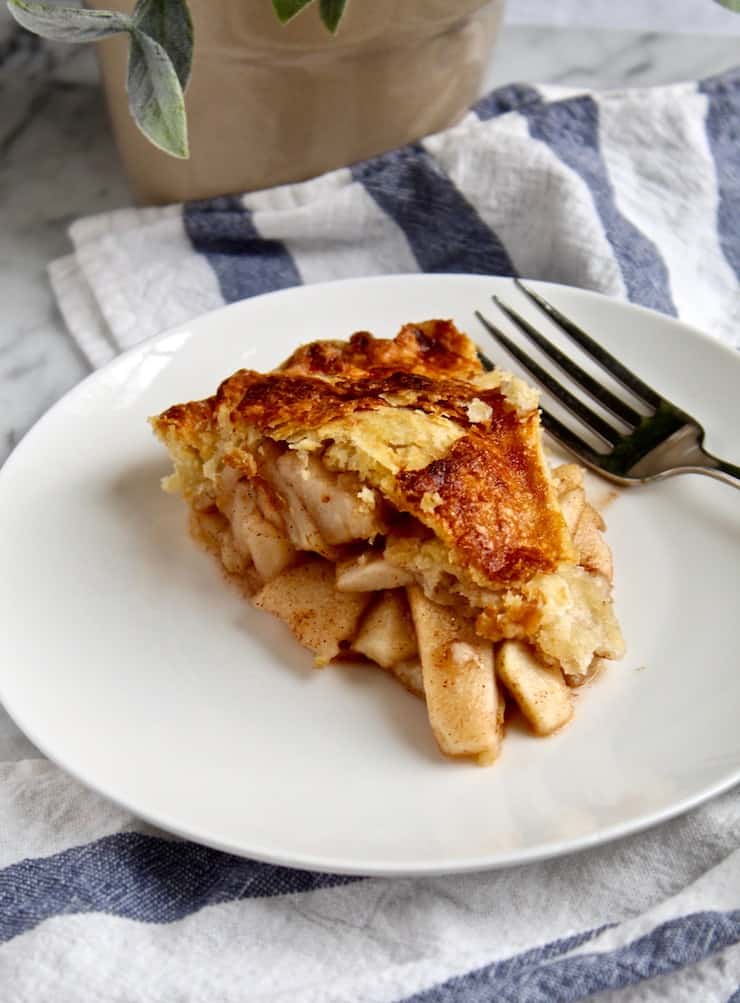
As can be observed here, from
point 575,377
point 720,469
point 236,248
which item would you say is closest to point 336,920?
point 720,469

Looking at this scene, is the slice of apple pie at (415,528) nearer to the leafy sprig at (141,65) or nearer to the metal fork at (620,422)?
the metal fork at (620,422)

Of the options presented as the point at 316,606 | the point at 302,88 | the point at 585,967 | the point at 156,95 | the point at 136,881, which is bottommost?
the point at 136,881

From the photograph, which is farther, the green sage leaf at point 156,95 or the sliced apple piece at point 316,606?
the green sage leaf at point 156,95

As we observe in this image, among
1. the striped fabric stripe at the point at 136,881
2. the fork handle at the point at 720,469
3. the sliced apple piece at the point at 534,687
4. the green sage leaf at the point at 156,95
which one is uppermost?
the green sage leaf at the point at 156,95

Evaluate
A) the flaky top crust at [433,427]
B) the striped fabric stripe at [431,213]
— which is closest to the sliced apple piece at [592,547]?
the flaky top crust at [433,427]

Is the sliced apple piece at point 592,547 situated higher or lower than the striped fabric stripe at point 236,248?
higher

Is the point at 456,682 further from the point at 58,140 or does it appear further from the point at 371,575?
the point at 58,140
